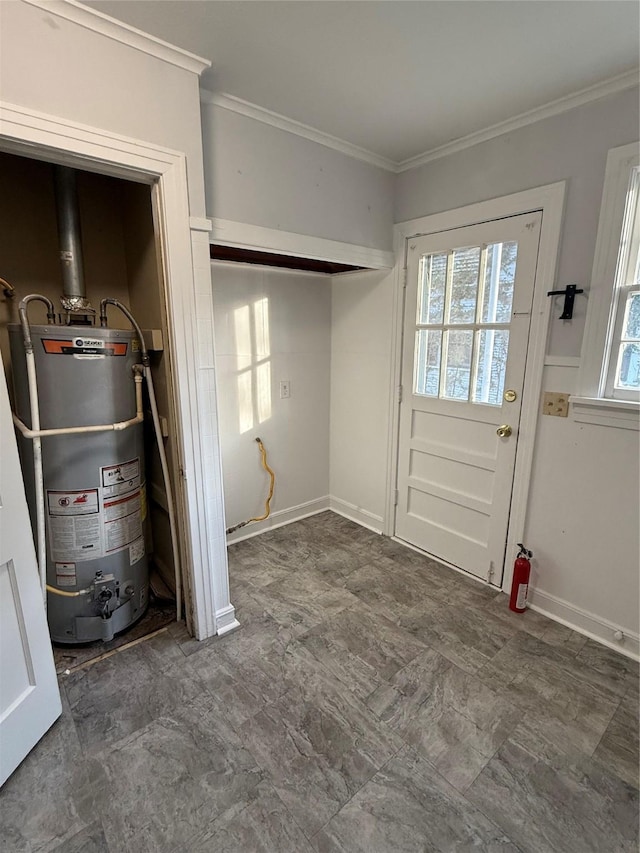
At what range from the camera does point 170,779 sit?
52.6 inches

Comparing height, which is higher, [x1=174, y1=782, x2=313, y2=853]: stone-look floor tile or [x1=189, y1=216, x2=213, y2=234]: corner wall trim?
[x1=189, y1=216, x2=213, y2=234]: corner wall trim

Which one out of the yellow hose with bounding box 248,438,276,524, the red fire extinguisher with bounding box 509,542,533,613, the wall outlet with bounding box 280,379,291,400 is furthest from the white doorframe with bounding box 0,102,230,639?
the red fire extinguisher with bounding box 509,542,533,613

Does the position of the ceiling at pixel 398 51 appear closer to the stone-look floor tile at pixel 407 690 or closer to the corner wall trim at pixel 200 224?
the corner wall trim at pixel 200 224

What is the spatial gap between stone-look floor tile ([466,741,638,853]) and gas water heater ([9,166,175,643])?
170cm

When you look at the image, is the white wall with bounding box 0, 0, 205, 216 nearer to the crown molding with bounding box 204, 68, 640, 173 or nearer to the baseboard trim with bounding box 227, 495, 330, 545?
the crown molding with bounding box 204, 68, 640, 173

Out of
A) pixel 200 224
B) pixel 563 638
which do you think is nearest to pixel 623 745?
pixel 563 638

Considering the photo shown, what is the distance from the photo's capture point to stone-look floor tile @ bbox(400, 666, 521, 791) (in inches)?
55.2

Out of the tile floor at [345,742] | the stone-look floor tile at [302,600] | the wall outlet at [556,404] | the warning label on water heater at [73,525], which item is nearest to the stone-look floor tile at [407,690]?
the tile floor at [345,742]

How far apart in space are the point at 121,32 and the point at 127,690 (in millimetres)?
2487

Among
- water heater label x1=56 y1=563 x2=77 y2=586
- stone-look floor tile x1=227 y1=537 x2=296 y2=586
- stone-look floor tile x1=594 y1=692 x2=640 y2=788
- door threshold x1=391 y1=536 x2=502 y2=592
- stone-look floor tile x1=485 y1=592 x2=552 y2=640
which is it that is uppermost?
water heater label x1=56 y1=563 x2=77 y2=586

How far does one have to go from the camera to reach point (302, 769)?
137 cm

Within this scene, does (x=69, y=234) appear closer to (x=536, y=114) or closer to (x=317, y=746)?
(x=536, y=114)

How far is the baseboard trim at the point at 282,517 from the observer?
115 inches


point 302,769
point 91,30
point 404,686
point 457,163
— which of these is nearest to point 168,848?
point 302,769
